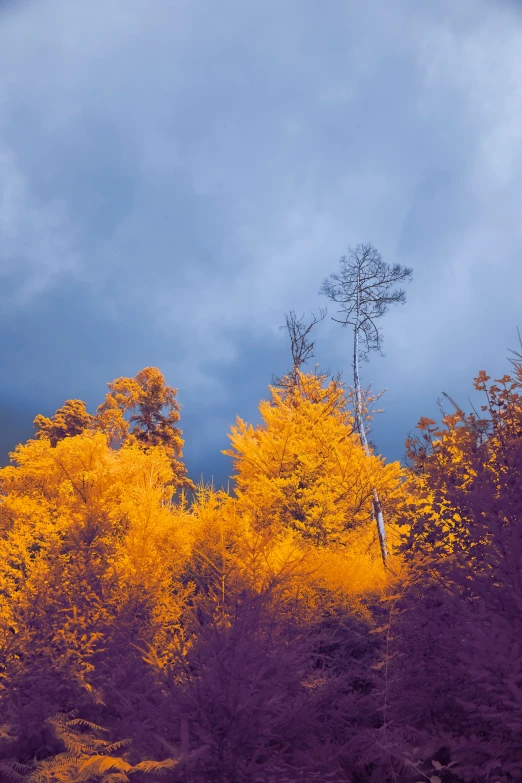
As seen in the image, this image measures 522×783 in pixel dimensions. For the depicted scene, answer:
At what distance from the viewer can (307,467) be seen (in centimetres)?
1246

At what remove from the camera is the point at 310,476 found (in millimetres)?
12625

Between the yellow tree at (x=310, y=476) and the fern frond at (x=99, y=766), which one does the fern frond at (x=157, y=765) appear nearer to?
the fern frond at (x=99, y=766)

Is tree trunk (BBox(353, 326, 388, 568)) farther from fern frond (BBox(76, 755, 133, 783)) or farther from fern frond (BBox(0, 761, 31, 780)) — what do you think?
fern frond (BBox(76, 755, 133, 783))

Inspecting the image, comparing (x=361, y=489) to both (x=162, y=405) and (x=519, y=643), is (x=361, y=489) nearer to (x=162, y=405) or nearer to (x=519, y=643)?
(x=519, y=643)

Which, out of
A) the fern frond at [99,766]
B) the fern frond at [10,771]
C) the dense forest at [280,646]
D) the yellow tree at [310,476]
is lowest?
the fern frond at [10,771]

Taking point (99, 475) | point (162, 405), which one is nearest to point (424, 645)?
point (99, 475)

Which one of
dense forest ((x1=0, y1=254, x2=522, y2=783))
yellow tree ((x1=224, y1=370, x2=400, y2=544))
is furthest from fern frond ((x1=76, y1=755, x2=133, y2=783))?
yellow tree ((x1=224, y1=370, x2=400, y2=544))

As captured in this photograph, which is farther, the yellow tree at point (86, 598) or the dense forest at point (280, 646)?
the yellow tree at point (86, 598)

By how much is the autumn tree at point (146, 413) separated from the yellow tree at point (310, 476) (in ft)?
40.3

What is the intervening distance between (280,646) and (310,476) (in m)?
8.78

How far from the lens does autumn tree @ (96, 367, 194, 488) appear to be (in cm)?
2453

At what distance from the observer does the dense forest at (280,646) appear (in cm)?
316

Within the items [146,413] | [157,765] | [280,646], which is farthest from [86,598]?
[146,413]

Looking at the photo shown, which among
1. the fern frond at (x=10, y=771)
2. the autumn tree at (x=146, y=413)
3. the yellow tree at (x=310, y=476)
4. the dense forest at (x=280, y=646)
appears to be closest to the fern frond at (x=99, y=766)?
the dense forest at (x=280, y=646)
